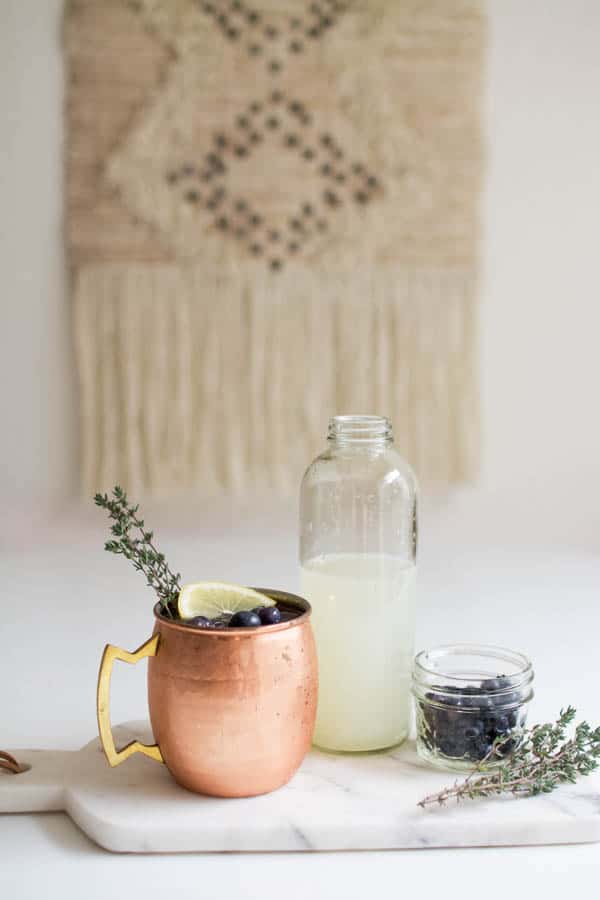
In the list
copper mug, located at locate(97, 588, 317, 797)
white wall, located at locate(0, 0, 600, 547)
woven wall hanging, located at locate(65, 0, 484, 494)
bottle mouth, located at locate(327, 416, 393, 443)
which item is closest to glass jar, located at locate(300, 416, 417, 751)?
bottle mouth, located at locate(327, 416, 393, 443)

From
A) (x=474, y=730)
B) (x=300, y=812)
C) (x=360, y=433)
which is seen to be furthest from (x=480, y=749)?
(x=360, y=433)

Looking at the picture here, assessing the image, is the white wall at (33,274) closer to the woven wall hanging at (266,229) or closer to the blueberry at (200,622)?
the woven wall hanging at (266,229)

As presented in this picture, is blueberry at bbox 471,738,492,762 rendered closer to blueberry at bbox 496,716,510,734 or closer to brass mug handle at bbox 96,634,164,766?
blueberry at bbox 496,716,510,734

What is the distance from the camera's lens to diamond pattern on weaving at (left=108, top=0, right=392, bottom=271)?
7.23ft

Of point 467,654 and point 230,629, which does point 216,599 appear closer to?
point 230,629

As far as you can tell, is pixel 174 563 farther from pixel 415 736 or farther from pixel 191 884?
pixel 191 884

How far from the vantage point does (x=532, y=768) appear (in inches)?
33.1

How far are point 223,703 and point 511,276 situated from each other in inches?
67.4

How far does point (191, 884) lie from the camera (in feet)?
2.40

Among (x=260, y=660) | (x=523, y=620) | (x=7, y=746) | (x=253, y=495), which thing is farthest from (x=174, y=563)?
(x=260, y=660)

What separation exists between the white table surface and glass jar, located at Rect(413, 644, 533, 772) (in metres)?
0.10

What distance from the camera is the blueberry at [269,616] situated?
0.82 m

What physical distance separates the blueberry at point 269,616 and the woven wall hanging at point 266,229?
1437 mm

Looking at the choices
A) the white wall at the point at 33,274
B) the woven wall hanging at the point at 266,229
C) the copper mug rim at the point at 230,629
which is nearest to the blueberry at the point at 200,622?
the copper mug rim at the point at 230,629
